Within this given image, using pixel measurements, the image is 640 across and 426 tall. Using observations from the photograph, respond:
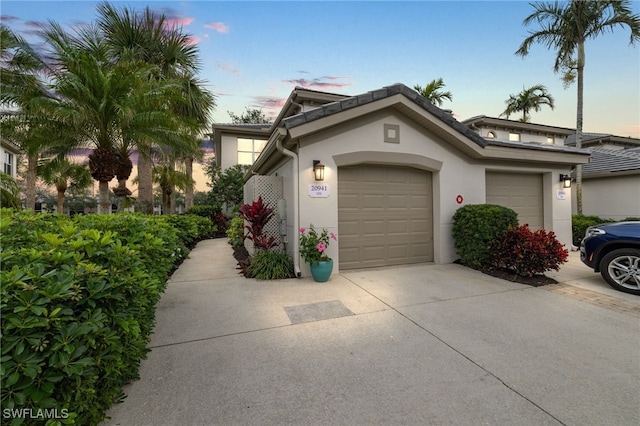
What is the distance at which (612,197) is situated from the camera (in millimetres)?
11641

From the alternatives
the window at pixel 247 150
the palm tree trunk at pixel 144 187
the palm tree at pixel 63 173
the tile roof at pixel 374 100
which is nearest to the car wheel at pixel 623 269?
the tile roof at pixel 374 100

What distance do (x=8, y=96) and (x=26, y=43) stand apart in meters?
2.37

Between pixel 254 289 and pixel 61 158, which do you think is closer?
pixel 254 289

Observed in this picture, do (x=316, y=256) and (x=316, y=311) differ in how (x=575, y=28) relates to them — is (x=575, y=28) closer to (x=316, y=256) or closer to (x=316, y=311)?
(x=316, y=256)

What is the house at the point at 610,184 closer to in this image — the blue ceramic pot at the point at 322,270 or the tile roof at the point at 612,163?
the tile roof at the point at 612,163

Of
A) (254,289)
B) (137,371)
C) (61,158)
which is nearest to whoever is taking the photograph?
(137,371)

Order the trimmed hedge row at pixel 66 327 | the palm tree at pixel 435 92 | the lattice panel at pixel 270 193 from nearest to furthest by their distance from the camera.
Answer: the trimmed hedge row at pixel 66 327 < the lattice panel at pixel 270 193 < the palm tree at pixel 435 92

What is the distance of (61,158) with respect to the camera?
984 cm

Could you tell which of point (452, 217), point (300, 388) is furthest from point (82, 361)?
point (452, 217)

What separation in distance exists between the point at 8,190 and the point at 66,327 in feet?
47.3

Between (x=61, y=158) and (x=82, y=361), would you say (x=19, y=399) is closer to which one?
(x=82, y=361)

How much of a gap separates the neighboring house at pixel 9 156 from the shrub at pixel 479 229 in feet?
94.1

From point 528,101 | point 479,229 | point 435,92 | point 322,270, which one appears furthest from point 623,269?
point 528,101

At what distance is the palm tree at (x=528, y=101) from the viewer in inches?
787
